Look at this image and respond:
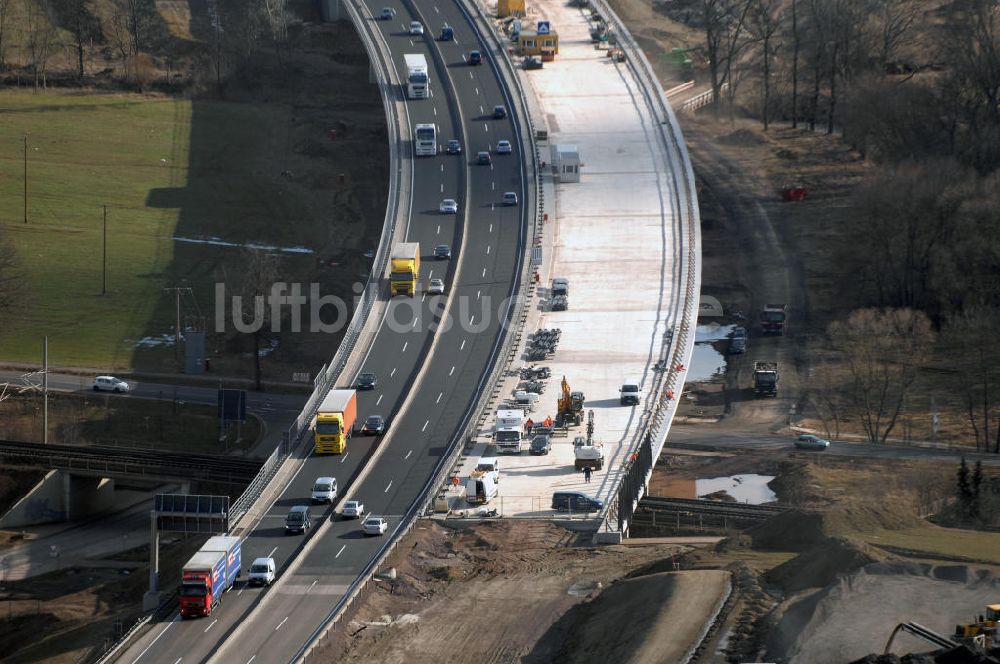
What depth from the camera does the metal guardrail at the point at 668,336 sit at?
350ft

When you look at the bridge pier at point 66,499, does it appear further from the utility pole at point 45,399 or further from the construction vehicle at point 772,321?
the construction vehicle at point 772,321

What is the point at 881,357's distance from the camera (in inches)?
5084

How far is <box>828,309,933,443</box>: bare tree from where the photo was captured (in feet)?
413

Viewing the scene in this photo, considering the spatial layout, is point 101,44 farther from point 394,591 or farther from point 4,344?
point 394,591

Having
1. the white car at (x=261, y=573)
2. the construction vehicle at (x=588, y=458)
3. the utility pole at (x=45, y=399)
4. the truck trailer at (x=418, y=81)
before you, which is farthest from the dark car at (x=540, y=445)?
the truck trailer at (x=418, y=81)

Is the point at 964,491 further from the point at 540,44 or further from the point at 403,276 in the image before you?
the point at 540,44

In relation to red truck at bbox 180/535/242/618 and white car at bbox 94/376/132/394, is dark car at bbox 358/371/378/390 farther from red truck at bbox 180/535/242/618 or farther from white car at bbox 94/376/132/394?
red truck at bbox 180/535/242/618

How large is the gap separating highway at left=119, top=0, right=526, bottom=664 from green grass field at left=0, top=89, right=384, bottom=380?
9305 millimetres

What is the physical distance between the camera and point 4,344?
139125 mm

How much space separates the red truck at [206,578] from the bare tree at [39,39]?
10693 cm

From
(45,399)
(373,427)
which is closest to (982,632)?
(373,427)

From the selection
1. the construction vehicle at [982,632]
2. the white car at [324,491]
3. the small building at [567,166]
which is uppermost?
the small building at [567,166]

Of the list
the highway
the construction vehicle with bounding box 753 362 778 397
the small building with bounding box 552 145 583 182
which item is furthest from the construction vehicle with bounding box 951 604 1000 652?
the small building with bounding box 552 145 583 182

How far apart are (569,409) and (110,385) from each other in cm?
3411
